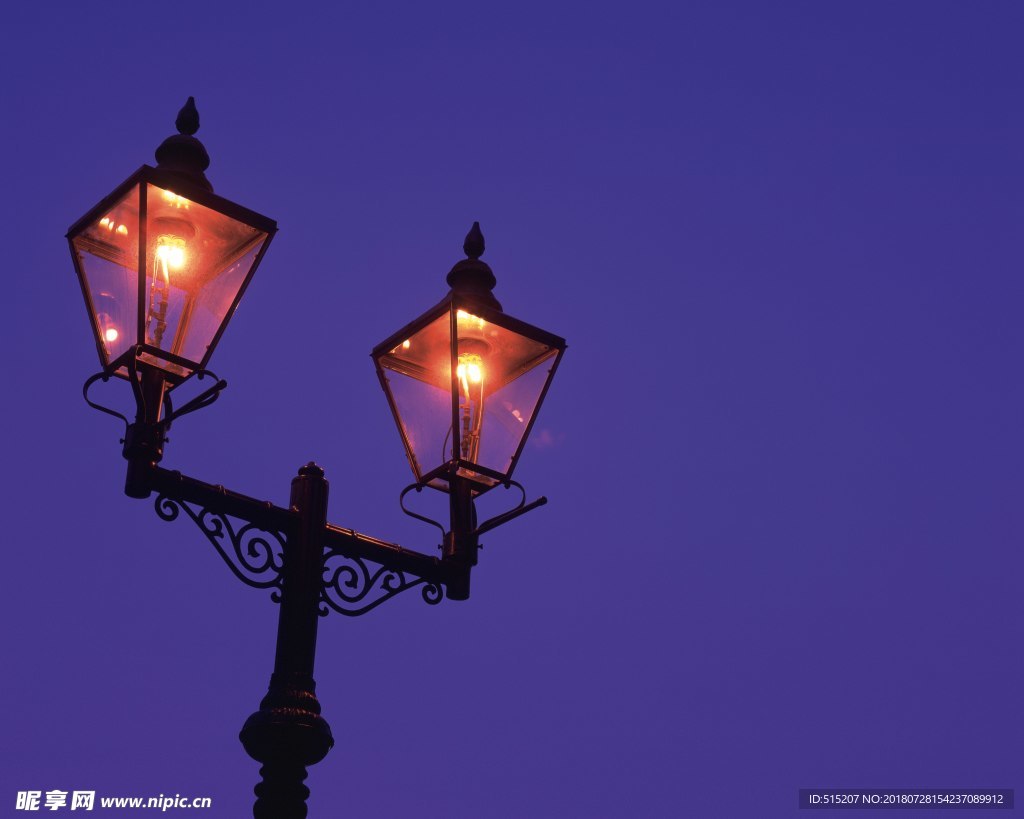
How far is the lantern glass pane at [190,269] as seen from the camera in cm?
631

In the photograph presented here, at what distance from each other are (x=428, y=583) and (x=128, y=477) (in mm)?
1456

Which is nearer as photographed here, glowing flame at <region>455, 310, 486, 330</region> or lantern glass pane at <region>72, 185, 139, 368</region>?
lantern glass pane at <region>72, 185, 139, 368</region>

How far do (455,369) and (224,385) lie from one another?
108 cm

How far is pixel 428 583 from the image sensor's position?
22.6 ft

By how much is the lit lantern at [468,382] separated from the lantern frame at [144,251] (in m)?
0.93

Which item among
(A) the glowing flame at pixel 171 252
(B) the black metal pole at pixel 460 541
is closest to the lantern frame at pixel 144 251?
(A) the glowing flame at pixel 171 252

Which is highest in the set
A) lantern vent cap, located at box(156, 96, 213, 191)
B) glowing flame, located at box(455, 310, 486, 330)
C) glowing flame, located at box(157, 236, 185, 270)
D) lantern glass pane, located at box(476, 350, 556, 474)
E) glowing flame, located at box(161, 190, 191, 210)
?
lantern vent cap, located at box(156, 96, 213, 191)

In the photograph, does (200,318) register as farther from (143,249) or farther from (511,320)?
(511,320)

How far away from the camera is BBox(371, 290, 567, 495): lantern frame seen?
22.6 ft

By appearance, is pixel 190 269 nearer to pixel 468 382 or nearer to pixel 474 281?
pixel 468 382

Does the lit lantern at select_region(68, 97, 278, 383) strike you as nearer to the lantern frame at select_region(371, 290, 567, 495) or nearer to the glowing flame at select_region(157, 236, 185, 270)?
the glowing flame at select_region(157, 236, 185, 270)

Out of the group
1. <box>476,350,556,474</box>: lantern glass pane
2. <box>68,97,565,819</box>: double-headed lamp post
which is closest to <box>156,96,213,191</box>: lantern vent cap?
<box>68,97,565,819</box>: double-headed lamp post

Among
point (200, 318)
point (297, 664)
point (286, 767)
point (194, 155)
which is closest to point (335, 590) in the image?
point (297, 664)

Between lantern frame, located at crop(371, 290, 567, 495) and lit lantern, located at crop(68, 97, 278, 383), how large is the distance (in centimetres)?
88
